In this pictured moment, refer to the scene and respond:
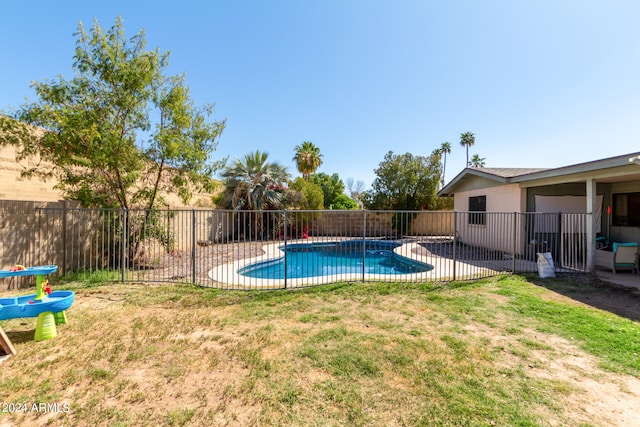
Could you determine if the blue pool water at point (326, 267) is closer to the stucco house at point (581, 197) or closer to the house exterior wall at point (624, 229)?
the stucco house at point (581, 197)

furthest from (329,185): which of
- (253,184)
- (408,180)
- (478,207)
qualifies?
(478,207)

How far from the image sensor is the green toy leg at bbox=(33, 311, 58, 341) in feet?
11.1

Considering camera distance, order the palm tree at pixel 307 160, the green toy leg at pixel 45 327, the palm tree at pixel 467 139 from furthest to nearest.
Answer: the palm tree at pixel 467 139 → the palm tree at pixel 307 160 → the green toy leg at pixel 45 327

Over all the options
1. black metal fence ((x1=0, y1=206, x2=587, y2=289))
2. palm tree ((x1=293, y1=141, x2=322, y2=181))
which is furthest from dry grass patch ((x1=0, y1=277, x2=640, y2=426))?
palm tree ((x1=293, y1=141, x2=322, y2=181))

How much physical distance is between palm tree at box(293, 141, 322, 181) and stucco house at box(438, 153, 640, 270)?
48.8ft

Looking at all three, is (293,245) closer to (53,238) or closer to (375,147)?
(53,238)

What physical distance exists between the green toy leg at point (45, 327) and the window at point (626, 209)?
1468 centimetres

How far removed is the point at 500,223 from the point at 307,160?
16.8 meters

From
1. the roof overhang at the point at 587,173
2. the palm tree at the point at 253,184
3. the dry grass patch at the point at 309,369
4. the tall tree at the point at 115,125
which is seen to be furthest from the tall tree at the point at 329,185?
the dry grass patch at the point at 309,369

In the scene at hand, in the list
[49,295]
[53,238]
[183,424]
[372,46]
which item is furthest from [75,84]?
[372,46]

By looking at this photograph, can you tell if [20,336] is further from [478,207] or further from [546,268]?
[478,207]

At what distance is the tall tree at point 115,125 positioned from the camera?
5898mm

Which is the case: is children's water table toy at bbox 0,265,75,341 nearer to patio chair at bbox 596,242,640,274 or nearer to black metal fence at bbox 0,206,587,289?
black metal fence at bbox 0,206,587,289

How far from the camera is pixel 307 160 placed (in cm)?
2392
